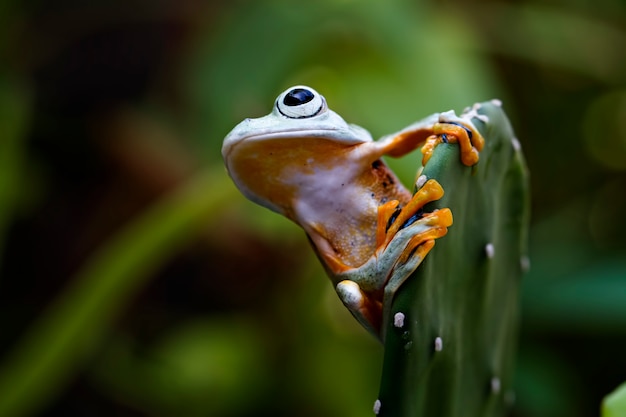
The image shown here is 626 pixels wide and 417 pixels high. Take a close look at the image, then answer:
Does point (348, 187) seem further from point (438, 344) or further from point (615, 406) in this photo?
point (615, 406)

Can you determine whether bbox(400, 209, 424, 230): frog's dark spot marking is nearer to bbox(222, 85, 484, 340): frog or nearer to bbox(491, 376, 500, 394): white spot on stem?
bbox(222, 85, 484, 340): frog

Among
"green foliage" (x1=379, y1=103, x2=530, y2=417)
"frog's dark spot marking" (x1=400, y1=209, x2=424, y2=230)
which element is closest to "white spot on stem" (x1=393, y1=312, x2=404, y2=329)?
"green foliage" (x1=379, y1=103, x2=530, y2=417)

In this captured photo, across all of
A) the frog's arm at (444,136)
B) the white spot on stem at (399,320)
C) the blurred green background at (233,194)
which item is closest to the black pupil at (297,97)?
the frog's arm at (444,136)

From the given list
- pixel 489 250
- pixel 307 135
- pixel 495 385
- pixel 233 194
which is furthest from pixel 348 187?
pixel 233 194

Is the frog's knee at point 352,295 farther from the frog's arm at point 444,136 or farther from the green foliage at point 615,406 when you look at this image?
the green foliage at point 615,406

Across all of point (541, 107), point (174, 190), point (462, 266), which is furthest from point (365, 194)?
point (541, 107)
